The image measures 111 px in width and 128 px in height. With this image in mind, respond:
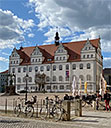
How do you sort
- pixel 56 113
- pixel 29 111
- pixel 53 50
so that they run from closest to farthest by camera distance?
pixel 56 113 < pixel 29 111 < pixel 53 50

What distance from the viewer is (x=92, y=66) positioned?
5562cm

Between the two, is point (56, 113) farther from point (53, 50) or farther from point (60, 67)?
point (53, 50)

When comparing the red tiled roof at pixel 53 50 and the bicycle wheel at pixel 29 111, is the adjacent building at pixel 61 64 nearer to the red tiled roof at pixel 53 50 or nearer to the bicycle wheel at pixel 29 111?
the red tiled roof at pixel 53 50

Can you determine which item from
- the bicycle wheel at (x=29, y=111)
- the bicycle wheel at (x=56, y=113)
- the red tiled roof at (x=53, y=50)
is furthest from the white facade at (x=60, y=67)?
the bicycle wheel at (x=56, y=113)

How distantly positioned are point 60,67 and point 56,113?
50.0 metres

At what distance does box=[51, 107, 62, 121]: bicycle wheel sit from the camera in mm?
10190

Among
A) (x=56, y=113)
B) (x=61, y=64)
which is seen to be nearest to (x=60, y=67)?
(x=61, y=64)

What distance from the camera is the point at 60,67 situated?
198 feet

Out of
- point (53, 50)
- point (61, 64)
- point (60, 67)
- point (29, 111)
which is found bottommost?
point (29, 111)

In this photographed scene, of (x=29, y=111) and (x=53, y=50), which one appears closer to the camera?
(x=29, y=111)

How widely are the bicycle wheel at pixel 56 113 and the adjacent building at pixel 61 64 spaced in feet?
148

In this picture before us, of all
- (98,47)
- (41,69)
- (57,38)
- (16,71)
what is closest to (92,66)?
(98,47)

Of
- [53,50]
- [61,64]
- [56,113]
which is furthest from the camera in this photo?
[53,50]

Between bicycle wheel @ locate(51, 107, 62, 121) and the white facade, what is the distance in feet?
148
